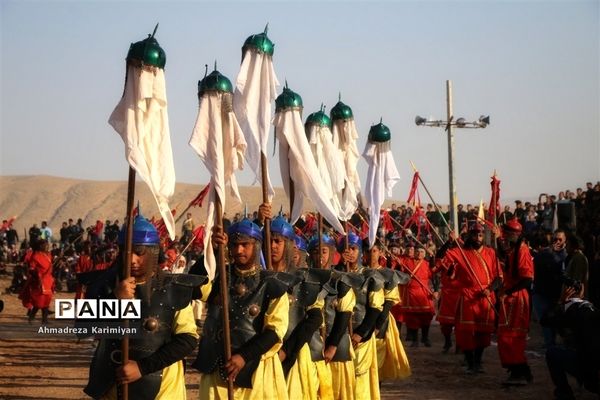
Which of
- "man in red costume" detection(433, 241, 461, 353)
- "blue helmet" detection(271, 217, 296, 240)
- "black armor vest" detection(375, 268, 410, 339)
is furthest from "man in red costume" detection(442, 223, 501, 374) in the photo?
"blue helmet" detection(271, 217, 296, 240)

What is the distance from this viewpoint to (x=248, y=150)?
8.16 meters

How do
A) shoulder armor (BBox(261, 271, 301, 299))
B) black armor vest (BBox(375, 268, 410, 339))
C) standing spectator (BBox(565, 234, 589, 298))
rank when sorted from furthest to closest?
1. standing spectator (BBox(565, 234, 589, 298))
2. black armor vest (BBox(375, 268, 410, 339))
3. shoulder armor (BBox(261, 271, 301, 299))

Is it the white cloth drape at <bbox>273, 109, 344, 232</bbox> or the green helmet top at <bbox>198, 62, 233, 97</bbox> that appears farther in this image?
the white cloth drape at <bbox>273, 109, 344, 232</bbox>

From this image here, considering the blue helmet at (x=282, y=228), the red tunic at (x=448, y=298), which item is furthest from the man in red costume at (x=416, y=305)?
the blue helmet at (x=282, y=228)

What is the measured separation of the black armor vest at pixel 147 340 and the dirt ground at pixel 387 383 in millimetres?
6545

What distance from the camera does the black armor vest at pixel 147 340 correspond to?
6.36m

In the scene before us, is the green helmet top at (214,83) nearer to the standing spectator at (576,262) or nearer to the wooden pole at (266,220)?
the wooden pole at (266,220)

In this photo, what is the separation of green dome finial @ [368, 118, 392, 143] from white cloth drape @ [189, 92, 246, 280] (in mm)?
4065

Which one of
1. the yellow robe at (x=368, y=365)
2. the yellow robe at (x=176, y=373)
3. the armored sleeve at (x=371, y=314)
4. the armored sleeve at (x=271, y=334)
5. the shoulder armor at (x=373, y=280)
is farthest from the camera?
the shoulder armor at (x=373, y=280)

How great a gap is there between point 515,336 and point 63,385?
245 inches

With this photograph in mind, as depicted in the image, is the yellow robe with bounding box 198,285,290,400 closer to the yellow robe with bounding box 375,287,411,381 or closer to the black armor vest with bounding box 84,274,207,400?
the black armor vest with bounding box 84,274,207,400

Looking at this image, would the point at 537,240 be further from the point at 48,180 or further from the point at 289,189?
the point at 48,180

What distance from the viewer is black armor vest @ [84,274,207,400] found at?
6359mm

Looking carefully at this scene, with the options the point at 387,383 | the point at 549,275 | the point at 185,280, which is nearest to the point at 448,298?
the point at 549,275
